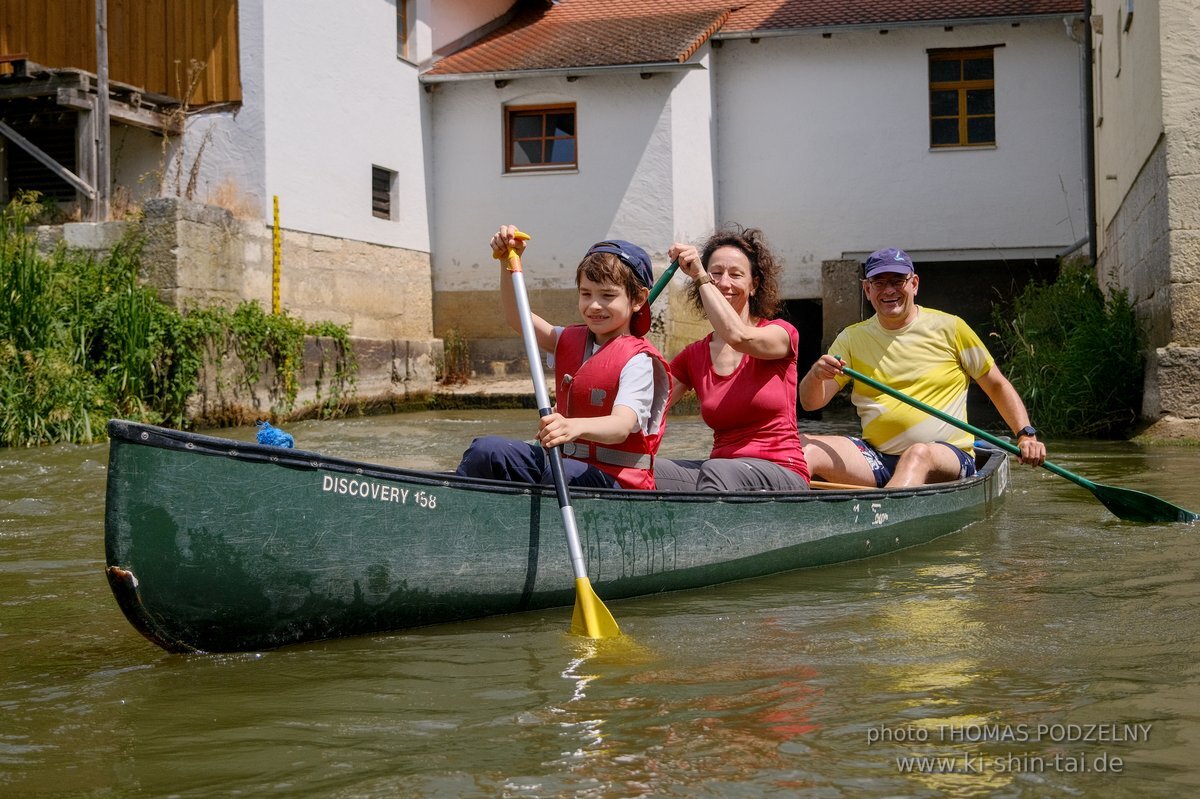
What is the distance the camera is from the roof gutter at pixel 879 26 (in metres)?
17.1

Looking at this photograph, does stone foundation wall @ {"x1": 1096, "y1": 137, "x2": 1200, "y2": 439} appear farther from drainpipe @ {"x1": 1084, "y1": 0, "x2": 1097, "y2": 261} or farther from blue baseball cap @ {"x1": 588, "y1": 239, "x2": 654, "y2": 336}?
blue baseball cap @ {"x1": 588, "y1": 239, "x2": 654, "y2": 336}

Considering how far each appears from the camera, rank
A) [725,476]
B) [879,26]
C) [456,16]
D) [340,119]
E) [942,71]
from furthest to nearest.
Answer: [456,16] → [942,71] → [879,26] → [340,119] → [725,476]

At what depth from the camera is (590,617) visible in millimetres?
4102

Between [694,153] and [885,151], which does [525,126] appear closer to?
[694,153]

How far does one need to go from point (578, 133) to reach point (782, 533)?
1319cm

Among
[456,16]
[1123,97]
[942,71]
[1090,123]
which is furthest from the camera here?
[456,16]

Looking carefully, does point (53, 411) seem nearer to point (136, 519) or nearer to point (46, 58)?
point (46, 58)

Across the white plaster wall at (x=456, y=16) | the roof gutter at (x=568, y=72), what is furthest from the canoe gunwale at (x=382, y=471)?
the white plaster wall at (x=456, y=16)

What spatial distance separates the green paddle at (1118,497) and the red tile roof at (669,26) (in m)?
11.1

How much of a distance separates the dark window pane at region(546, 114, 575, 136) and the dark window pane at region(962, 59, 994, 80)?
5.23 metres

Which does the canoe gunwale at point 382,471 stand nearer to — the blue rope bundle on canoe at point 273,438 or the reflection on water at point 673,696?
the blue rope bundle on canoe at point 273,438

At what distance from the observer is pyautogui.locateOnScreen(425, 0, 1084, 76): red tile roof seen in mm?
17156

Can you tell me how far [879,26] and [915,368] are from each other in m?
12.5

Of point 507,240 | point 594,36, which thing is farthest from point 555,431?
point 594,36
